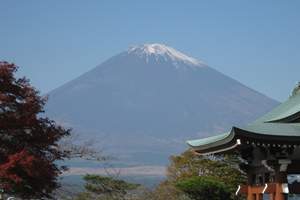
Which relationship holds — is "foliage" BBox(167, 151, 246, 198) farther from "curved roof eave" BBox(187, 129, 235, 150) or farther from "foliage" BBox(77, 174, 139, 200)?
"curved roof eave" BBox(187, 129, 235, 150)

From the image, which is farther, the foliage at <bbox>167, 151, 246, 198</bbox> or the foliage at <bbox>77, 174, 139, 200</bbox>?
the foliage at <bbox>77, 174, 139, 200</bbox>

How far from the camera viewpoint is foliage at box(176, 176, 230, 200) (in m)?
25.8

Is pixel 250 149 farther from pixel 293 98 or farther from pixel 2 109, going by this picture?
pixel 2 109

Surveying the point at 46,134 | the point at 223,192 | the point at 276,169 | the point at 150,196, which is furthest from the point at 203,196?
the point at 276,169

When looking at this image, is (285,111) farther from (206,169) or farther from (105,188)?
(206,169)

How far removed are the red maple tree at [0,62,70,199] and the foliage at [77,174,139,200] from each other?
12341mm

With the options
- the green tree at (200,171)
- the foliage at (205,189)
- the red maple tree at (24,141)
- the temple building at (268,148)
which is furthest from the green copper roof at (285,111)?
the green tree at (200,171)

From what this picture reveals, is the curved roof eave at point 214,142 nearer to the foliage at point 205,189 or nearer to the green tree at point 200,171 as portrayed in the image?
the foliage at point 205,189

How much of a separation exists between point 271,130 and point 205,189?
12.5 m

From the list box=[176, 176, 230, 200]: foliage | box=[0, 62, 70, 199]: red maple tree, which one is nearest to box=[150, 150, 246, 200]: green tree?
box=[176, 176, 230, 200]: foliage

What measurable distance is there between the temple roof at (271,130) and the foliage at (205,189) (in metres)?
9.83

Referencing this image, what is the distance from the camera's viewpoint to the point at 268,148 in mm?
14016

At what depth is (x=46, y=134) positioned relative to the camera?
17.4 m

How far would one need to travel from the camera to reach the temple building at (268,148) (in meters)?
13.3
